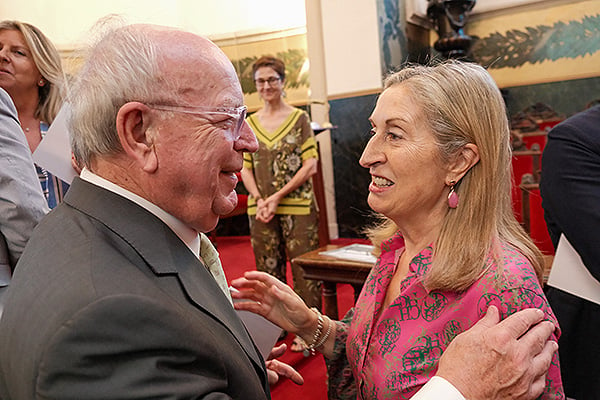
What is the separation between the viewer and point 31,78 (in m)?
2.18

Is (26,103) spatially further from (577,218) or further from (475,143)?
(577,218)

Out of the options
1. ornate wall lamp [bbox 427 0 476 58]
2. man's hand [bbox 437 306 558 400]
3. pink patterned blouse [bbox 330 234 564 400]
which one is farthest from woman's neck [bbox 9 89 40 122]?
ornate wall lamp [bbox 427 0 476 58]

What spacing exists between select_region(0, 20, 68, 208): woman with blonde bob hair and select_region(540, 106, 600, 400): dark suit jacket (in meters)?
1.93

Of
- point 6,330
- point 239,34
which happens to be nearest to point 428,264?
point 6,330

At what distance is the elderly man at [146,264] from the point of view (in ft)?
2.34

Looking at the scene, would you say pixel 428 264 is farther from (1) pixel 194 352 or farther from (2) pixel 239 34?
(2) pixel 239 34

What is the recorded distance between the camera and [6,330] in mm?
814

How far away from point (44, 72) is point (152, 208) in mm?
1585

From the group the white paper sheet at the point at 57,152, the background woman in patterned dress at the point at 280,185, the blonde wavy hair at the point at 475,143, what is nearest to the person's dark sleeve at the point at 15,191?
the white paper sheet at the point at 57,152

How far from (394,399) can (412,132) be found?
2.21 feet

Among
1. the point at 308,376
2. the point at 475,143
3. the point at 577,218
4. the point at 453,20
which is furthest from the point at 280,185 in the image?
the point at 453,20

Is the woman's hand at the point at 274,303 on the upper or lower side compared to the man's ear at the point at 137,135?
lower

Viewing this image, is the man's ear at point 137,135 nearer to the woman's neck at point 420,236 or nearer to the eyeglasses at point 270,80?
the woman's neck at point 420,236

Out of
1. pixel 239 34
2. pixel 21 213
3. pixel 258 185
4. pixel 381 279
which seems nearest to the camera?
pixel 381 279
